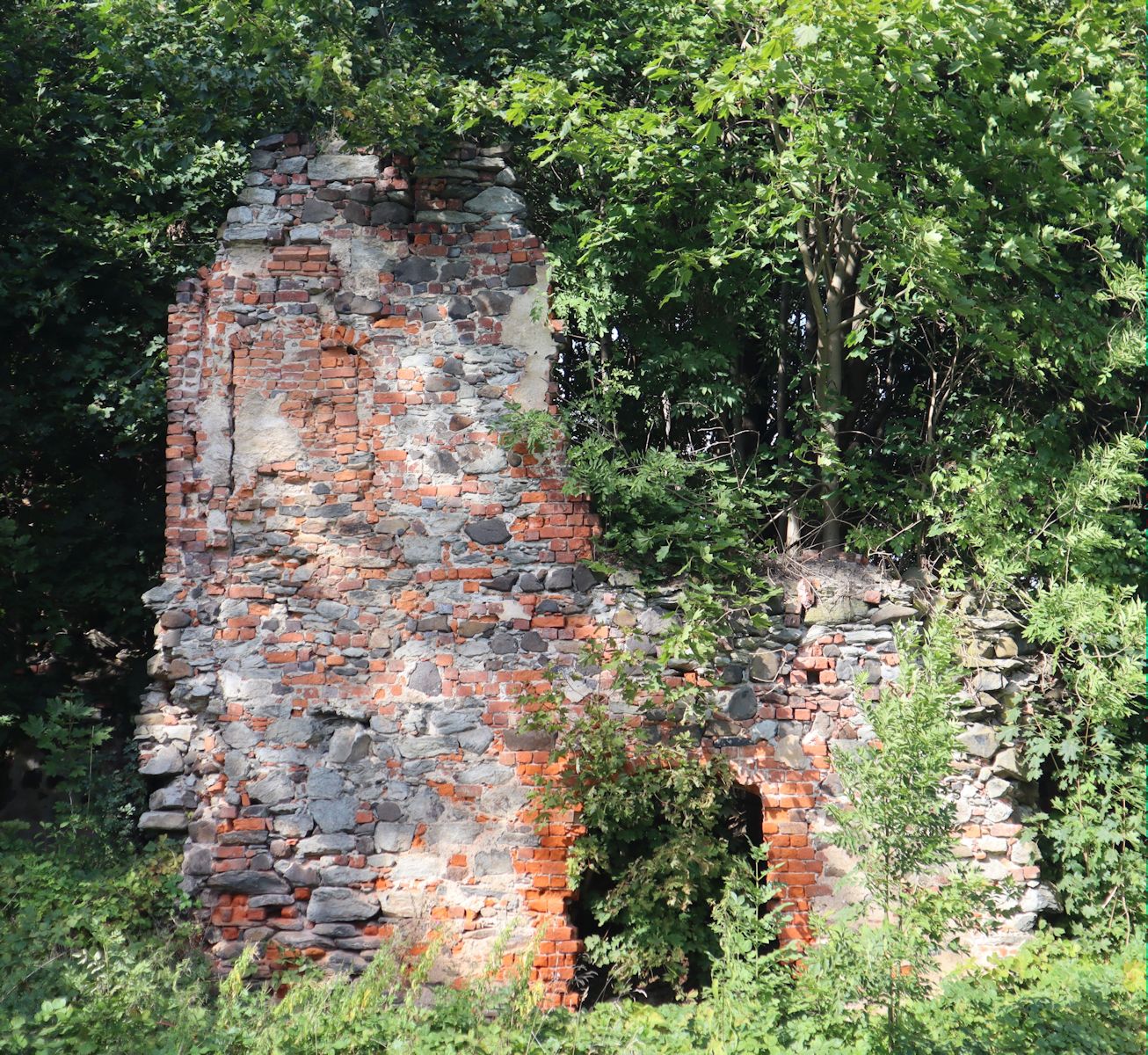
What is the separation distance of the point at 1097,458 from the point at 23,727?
7725 mm

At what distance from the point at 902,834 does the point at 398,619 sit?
3337mm

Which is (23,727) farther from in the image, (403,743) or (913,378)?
(913,378)

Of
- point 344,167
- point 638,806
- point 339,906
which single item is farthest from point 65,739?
point 344,167

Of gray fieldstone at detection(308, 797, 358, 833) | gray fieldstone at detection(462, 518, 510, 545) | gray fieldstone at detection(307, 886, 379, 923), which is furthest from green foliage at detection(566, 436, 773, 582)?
gray fieldstone at detection(307, 886, 379, 923)

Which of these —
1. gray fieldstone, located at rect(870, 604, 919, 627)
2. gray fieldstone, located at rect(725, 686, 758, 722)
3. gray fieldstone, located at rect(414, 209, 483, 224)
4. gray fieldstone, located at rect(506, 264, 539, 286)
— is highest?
gray fieldstone, located at rect(414, 209, 483, 224)

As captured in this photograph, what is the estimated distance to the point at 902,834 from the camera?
194 inches

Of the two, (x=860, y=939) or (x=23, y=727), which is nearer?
(x=860, y=939)

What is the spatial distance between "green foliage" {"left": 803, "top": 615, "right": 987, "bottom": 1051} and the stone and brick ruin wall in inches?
42.0

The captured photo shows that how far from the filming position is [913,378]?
8258 mm

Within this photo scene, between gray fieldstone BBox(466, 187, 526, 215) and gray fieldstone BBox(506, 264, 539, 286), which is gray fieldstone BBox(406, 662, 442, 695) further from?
gray fieldstone BBox(466, 187, 526, 215)

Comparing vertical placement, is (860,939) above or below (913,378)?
below

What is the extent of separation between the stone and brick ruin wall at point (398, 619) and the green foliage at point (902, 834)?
1.07 m

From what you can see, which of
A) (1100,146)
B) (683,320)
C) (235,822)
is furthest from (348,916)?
(1100,146)

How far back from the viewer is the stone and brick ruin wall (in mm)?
6305
